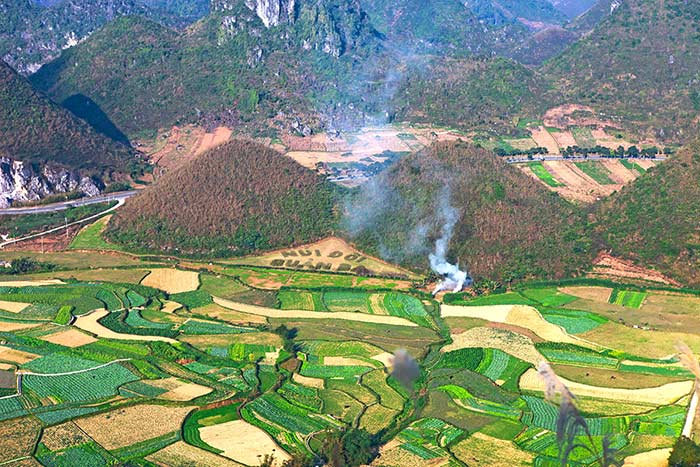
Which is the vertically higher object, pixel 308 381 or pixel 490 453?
pixel 490 453

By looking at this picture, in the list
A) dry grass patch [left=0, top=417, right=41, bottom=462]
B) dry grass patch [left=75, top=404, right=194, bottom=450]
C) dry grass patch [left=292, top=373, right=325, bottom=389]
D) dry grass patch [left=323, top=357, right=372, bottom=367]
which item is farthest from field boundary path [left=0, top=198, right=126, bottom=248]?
dry grass patch [left=75, top=404, right=194, bottom=450]

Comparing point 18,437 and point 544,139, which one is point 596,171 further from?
point 18,437

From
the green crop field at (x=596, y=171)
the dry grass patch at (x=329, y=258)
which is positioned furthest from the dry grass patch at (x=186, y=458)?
the green crop field at (x=596, y=171)

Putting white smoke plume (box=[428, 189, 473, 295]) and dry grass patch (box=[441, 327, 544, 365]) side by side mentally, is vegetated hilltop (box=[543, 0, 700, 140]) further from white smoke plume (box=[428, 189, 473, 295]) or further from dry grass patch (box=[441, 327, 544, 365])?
dry grass patch (box=[441, 327, 544, 365])

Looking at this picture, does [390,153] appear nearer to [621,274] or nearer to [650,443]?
[621,274]

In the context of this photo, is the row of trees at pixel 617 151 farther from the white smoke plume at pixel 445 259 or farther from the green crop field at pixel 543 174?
the white smoke plume at pixel 445 259

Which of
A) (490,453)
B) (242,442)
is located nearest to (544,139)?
(490,453)

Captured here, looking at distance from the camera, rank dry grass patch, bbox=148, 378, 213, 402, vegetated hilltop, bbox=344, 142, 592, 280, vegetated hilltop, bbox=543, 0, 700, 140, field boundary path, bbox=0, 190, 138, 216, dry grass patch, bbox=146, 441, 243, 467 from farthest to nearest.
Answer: vegetated hilltop, bbox=543, 0, 700, 140 < field boundary path, bbox=0, 190, 138, 216 < vegetated hilltop, bbox=344, 142, 592, 280 < dry grass patch, bbox=148, 378, 213, 402 < dry grass patch, bbox=146, 441, 243, 467
